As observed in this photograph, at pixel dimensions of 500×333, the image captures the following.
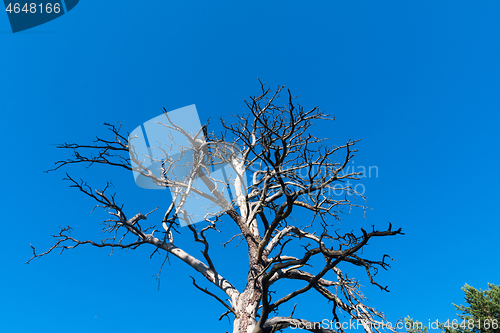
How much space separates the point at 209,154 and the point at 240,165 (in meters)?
0.90

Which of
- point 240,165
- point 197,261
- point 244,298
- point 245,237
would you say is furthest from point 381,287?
point 240,165

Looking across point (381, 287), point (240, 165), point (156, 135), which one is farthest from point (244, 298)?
point (156, 135)

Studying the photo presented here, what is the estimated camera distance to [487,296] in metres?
14.0

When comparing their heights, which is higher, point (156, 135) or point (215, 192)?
point (156, 135)

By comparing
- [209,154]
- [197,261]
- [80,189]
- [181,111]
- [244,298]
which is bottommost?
[244,298]

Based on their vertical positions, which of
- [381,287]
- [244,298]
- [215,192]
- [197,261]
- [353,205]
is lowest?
[244,298]

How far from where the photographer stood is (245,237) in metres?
5.93

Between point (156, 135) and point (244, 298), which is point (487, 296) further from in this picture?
point (156, 135)

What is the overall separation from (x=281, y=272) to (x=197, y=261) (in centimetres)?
176

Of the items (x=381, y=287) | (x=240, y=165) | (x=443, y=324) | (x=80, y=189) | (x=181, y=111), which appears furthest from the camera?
(x=443, y=324)

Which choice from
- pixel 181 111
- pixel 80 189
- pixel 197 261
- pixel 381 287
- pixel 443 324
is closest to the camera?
pixel 381 287

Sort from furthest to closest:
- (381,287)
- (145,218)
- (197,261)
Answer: (145,218), (197,261), (381,287)

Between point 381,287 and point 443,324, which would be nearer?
point 381,287

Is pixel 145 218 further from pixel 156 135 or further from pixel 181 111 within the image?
pixel 181 111
